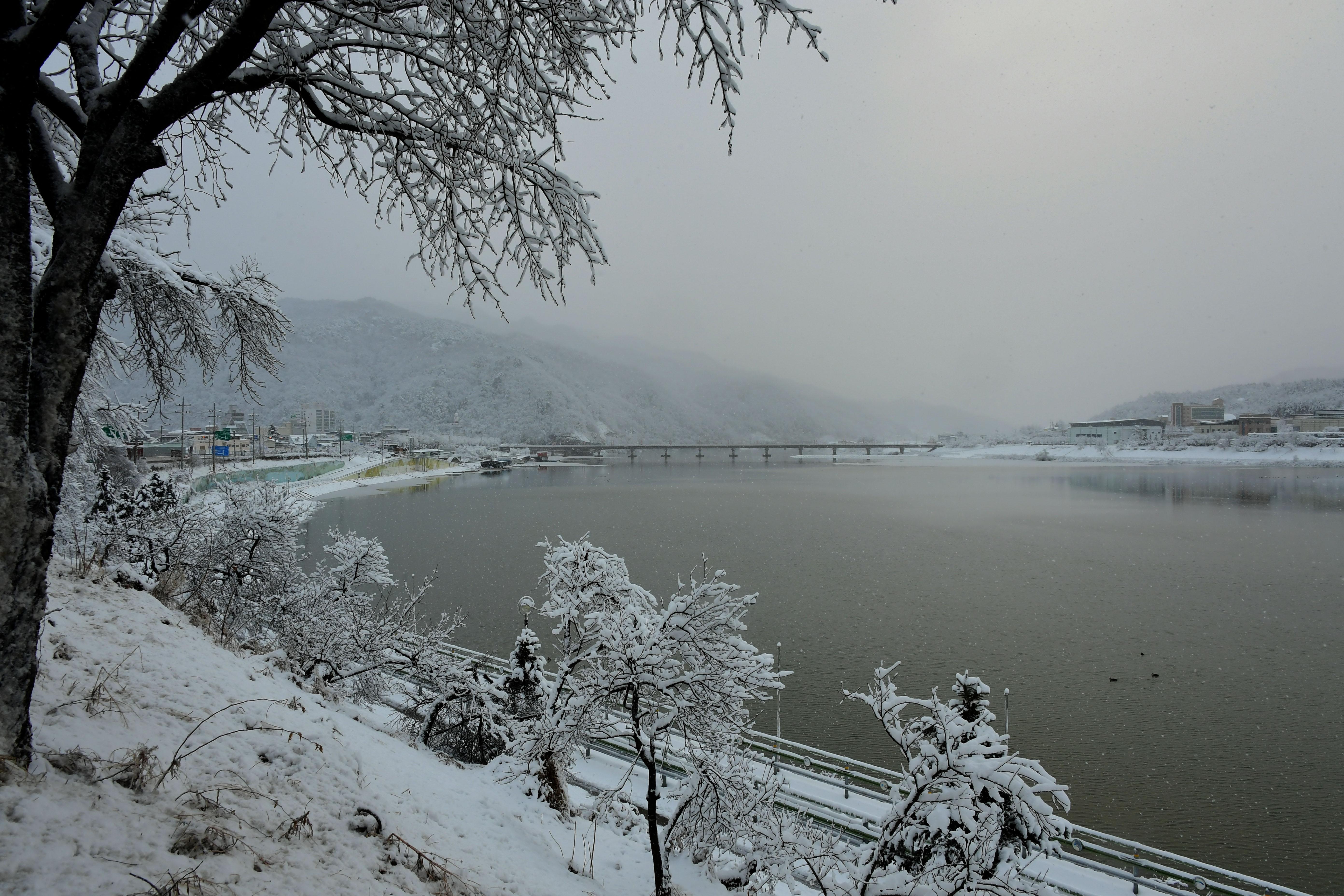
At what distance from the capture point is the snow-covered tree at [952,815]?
4.66 m

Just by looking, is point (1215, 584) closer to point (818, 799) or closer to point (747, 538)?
point (747, 538)

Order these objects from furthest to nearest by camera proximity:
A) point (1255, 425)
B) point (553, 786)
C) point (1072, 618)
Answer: point (1255, 425) → point (1072, 618) → point (553, 786)

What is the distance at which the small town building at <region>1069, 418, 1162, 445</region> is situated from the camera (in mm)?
148375

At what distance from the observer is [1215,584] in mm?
28594

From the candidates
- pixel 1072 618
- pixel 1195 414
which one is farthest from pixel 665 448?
pixel 1195 414

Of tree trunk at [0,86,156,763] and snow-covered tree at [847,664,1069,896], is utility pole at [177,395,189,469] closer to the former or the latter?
tree trunk at [0,86,156,763]

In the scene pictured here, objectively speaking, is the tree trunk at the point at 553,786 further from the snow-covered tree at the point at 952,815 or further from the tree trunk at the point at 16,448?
the tree trunk at the point at 16,448

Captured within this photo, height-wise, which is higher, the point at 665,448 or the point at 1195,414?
the point at 1195,414

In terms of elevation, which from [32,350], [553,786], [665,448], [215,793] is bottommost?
[553,786]

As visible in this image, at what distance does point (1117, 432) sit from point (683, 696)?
597 ft

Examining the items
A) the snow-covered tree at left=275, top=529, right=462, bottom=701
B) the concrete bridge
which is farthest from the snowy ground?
the concrete bridge

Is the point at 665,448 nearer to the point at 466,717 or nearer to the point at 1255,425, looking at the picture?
the point at 1255,425

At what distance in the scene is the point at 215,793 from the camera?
363 centimetres

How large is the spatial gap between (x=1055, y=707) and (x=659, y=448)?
161 meters
